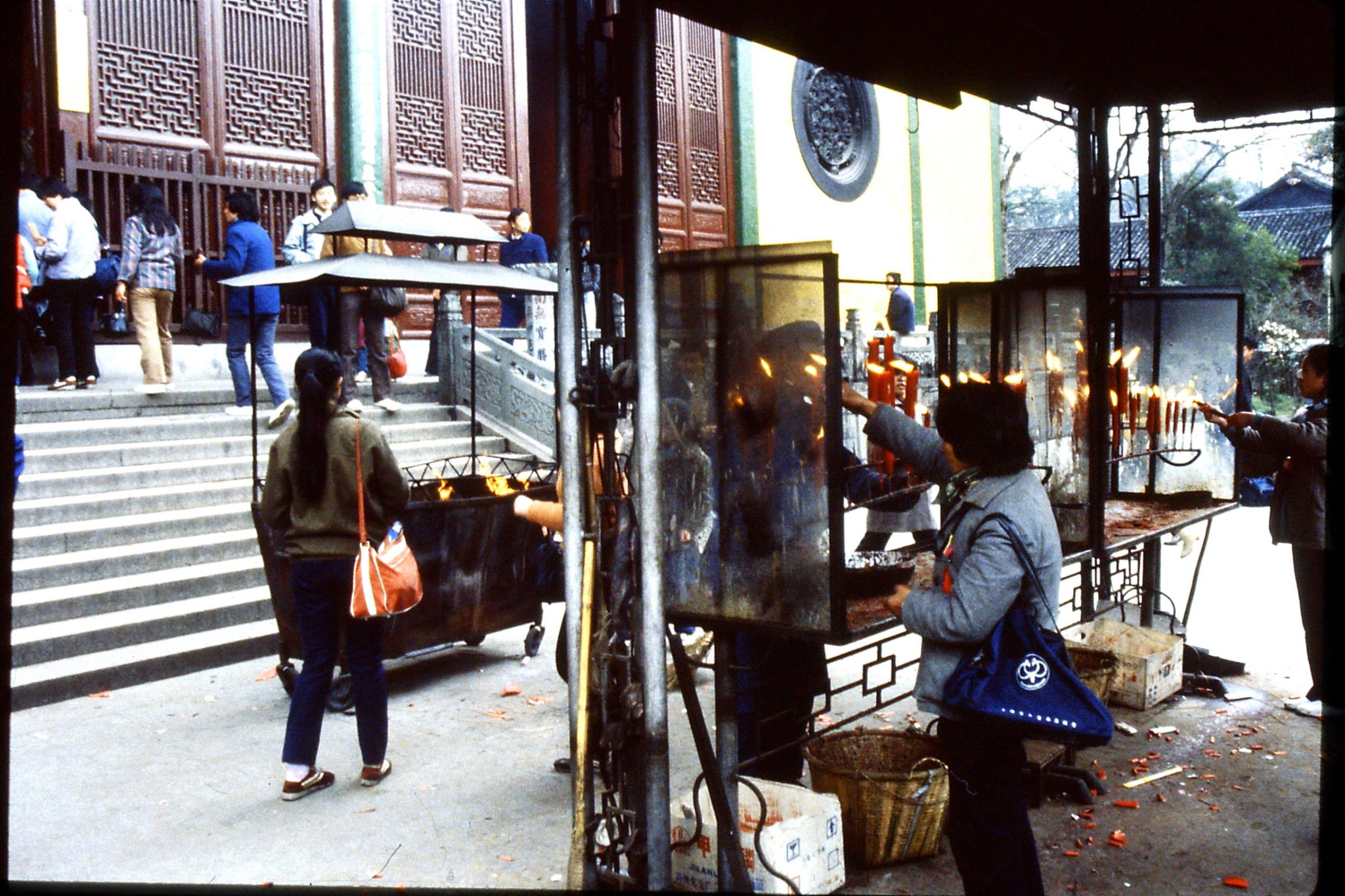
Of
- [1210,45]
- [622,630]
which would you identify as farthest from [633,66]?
[1210,45]

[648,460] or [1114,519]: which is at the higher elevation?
[648,460]

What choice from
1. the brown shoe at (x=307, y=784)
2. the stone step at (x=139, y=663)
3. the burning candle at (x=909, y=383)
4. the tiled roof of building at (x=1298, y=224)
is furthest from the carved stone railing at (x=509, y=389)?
the tiled roof of building at (x=1298, y=224)

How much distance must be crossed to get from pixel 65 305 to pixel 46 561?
3186mm

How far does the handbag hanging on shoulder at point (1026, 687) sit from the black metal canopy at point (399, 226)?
15.8ft

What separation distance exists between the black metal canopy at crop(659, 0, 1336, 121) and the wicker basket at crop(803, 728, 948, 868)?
3.02 metres

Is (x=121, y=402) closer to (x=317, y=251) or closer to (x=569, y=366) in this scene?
(x=317, y=251)

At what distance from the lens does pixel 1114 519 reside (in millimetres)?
6953

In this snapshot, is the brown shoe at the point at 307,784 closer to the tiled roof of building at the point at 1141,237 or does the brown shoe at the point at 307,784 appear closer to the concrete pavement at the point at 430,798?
the concrete pavement at the point at 430,798

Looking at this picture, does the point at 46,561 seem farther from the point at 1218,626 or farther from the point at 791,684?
the point at 1218,626

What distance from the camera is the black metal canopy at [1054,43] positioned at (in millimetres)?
4914

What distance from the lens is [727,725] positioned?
406 cm

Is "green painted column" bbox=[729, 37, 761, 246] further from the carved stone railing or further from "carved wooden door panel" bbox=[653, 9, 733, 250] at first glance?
the carved stone railing

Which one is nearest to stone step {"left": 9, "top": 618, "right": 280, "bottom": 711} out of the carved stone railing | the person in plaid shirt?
the person in plaid shirt

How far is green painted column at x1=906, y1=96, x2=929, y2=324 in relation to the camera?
21703 millimetres
